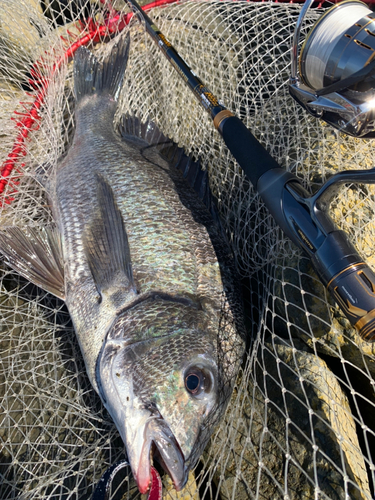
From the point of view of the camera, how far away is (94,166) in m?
2.66

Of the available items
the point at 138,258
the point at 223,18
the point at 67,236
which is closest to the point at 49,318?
the point at 67,236

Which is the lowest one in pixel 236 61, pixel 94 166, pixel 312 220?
pixel 94 166

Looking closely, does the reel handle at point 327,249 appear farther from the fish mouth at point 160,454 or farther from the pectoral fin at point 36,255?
the pectoral fin at point 36,255

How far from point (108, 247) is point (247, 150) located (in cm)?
108

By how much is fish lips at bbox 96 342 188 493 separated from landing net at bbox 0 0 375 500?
0.43 meters

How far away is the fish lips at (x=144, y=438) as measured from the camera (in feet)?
5.33

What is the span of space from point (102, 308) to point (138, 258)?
374 millimetres

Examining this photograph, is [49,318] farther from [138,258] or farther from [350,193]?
[350,193]

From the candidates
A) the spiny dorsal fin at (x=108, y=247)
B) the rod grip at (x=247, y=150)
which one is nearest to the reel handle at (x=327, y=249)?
the rod grip at (x=247, y=150)

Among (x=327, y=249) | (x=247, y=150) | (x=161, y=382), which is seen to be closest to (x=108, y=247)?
(x=161, y=382)

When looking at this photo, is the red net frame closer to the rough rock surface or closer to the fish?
the fish

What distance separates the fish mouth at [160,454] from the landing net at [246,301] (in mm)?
412

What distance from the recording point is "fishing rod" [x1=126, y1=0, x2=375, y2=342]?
1.47 meters

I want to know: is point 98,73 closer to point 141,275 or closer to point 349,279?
point 141,275
